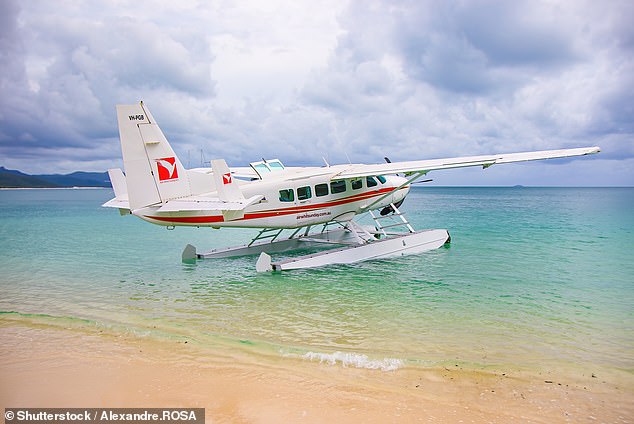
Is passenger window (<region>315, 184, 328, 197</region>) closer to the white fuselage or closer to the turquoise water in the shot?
the white fuselage

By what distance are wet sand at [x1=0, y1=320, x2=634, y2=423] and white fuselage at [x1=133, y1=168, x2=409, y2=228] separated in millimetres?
5092

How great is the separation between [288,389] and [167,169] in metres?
7.67

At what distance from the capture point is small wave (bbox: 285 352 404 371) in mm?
5579

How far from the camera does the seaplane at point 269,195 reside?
417 inches

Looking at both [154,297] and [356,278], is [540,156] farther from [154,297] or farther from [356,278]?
[154,297]

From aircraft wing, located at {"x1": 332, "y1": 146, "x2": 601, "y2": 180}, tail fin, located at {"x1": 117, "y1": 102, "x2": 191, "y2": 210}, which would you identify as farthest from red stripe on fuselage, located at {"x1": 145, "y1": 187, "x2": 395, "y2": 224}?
aircraft wing, located at {"x1": 332, "y1": 146, "x2": 601, "y2": 180}

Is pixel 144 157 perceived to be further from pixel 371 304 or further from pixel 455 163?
pixel 455 163

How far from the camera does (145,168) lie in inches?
419

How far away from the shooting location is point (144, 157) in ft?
34.7

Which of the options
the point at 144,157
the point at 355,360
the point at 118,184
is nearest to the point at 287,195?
the point at 144,157

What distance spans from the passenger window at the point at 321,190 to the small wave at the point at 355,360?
7.46 m

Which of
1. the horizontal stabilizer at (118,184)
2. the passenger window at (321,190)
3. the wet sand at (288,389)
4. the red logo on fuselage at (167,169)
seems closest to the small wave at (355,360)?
the wet sand at (288,389)

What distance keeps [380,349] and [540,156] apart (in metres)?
9.49

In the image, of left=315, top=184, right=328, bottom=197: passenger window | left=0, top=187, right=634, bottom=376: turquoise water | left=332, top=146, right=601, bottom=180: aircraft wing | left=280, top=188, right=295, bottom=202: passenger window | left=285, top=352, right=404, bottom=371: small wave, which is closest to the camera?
left=285, top=352, right=404, bottom=371: small wave
